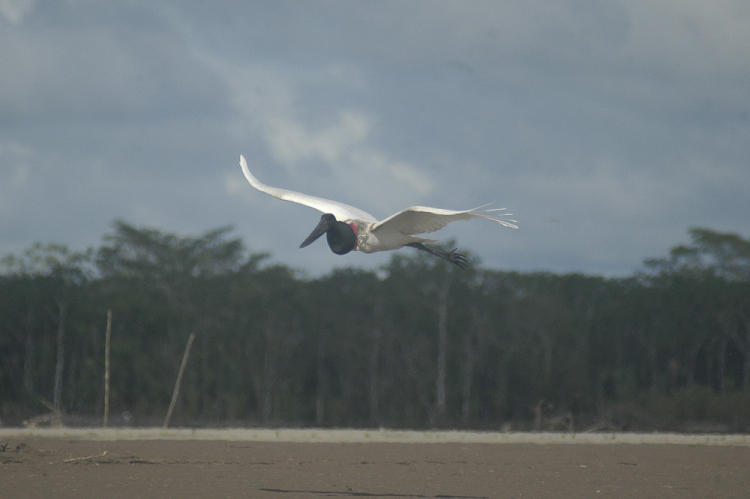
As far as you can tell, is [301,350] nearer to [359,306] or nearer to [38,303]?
[359,306]

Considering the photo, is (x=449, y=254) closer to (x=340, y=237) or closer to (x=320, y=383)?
(x=340, y=237)

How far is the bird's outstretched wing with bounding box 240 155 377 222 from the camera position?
851cm

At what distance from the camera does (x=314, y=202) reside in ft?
32.2

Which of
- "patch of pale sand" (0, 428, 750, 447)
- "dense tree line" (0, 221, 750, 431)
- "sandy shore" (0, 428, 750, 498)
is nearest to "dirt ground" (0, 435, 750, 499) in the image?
"sandy shore" (0, 428, 750, 498)

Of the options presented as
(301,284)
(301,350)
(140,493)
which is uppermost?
(301,284)

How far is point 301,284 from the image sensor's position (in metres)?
38.6

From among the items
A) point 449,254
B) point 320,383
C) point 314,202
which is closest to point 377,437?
point 314,202

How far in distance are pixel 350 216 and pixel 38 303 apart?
3008cm

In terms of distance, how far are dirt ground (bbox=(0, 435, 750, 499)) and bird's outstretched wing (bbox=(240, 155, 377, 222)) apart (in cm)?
332

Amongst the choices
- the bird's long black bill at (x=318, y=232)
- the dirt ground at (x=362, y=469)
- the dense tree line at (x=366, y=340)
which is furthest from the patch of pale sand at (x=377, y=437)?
the dense tree line at (x=366, y=340)

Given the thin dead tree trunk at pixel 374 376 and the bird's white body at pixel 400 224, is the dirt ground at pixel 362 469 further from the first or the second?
the thin dead tree trunk at pixel 374 376

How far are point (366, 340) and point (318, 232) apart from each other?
29.2 meters

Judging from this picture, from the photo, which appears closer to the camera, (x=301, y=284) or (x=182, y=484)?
(x=182, y=484)

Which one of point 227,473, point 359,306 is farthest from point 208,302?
point 227,473
